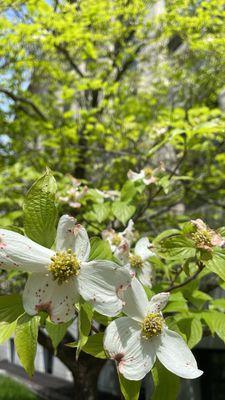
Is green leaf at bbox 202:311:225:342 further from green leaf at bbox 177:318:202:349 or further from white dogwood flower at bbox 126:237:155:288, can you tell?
white dogwood flower at bbox 126:237:155:288

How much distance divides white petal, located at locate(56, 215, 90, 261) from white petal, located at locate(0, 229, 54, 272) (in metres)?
0.04

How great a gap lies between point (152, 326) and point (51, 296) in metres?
0.21

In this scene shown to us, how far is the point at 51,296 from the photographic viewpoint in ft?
3.02

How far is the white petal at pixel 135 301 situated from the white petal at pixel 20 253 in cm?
16

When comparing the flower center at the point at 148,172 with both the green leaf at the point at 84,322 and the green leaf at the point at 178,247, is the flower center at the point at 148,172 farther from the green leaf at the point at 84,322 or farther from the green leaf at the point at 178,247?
the green leaf at the point at 84,322

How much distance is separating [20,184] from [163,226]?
4.88 ft

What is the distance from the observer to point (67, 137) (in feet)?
16.6

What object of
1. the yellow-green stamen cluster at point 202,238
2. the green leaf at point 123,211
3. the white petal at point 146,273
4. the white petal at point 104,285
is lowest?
the white petal at point 146,273

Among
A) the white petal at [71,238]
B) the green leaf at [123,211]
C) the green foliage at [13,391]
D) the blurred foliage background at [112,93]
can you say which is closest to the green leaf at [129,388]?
the white petal at [71,238]

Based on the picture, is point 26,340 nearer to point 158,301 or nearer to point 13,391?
point 158,301

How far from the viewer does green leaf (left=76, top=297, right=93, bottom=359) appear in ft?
2.83

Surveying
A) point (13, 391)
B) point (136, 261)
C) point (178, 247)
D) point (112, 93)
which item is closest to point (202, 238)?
point (178, 247)

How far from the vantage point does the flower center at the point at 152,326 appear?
0.96 meters

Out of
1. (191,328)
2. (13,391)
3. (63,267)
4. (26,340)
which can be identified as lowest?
(13,391)
